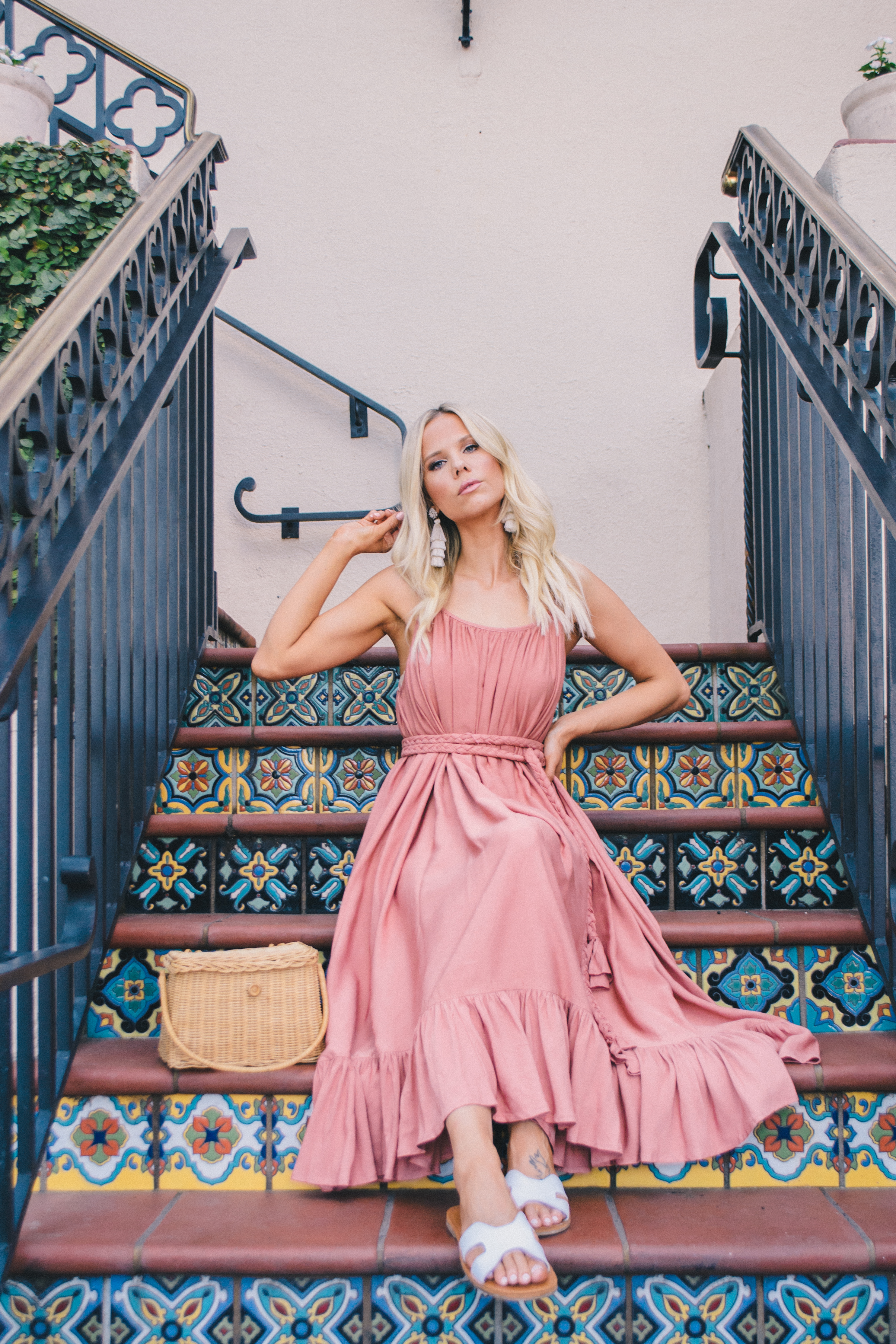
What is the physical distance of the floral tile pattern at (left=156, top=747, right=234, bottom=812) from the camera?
233 centimetres

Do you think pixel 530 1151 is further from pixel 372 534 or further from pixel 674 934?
pixel 372 534

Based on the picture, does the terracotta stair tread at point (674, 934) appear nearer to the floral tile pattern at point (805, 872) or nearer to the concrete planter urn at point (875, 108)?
the floral tile pattern at point (805, 872)

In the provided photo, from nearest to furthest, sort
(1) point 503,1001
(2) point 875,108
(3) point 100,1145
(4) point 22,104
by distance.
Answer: (1) point 503,1001, (3) point 100,1145, (2) point 875,108, (4) point 22,104

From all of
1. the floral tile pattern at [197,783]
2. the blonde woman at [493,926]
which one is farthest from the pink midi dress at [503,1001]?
the floral tile pattern at [197,783]

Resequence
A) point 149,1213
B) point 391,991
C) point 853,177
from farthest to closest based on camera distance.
Result: point 853,177 < point 391,991 < point 149,1213

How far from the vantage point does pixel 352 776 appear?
235 cm

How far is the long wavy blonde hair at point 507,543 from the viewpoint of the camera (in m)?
2.06

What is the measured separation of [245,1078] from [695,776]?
3.89 ft

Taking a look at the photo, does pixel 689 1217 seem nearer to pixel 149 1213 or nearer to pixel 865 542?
pixel 149 1213

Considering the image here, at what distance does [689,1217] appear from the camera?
59.4 inches

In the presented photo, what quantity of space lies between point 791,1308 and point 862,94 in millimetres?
2976

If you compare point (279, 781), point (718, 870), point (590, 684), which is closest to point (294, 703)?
point (279, 781)

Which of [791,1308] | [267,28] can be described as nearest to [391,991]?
[791,1308]

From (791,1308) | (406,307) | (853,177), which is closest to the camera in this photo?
(791,1308)
